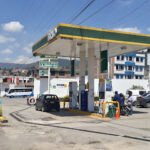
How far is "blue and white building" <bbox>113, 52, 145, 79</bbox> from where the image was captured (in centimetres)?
6486

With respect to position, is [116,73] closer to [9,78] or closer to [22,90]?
[22,90]

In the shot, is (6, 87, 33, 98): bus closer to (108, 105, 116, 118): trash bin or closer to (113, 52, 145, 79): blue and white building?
(113, 52, 145, 79): blue and white building

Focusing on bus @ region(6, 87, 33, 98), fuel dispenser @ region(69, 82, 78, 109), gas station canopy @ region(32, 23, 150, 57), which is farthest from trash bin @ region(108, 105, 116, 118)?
bus @ region(6, 87, 33, 98)

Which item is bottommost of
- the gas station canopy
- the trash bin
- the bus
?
the trash bin

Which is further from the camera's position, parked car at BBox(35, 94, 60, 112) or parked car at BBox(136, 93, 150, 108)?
parked car at BBox(136, 93, 150, 108)

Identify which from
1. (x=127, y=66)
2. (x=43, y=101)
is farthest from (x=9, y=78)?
(x=43, y=101)

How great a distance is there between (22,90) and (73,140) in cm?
4473

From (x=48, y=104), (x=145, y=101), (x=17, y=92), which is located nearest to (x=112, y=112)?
(x=48, y=104)

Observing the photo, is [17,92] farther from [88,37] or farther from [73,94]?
[88,37]

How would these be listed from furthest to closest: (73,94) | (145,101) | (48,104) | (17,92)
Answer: (17,92) < (145,101) < (73,94) < (48,104)

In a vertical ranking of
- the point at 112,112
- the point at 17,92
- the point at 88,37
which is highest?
the point at 88,37

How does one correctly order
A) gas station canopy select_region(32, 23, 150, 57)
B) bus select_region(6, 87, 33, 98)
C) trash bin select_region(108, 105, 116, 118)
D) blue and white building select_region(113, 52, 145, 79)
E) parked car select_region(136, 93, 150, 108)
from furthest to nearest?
1. blue and white building select_region(113, 52, 145, 79)
2. bus select_region(6, 87, 33, 98)
3. parked car select_region(136, 93, 150, 108)
4. trash bin select_region(108, 105, 116, 118)
5. gas station canopy select_region(32, 23, 150, 57)

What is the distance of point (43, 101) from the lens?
66.7 feet

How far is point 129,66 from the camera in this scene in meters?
66.8
